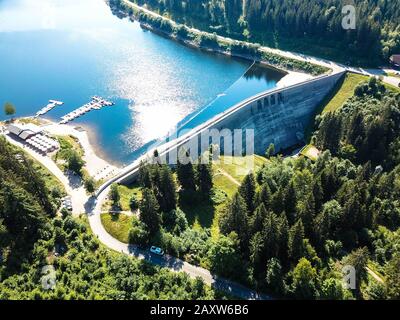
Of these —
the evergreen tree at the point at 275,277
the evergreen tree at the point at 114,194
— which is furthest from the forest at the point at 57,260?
the evergreen tree at the point at 275,277

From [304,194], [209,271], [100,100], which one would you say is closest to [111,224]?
[209,271]

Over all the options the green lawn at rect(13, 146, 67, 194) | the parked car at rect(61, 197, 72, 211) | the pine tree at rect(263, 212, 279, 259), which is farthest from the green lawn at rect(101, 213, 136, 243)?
the pine tree at rect(263, 212, 279, 259)

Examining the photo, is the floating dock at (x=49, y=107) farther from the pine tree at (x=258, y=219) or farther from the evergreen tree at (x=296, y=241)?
the evergreen tree at (x=296, y=241)

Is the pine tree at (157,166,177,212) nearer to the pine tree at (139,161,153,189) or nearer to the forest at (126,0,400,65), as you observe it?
the pine tree at (139,161,153,189)

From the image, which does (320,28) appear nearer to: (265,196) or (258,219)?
(265,196)

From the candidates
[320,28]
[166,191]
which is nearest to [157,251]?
[166,191]
